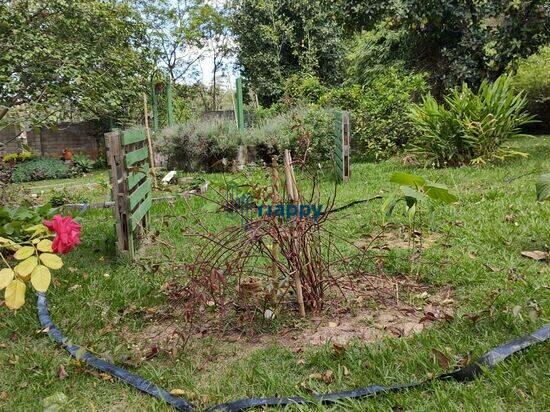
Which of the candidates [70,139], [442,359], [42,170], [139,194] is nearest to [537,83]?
[139,194]

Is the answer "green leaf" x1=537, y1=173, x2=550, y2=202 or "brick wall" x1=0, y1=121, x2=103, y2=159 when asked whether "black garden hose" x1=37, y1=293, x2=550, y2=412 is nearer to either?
"green leaf" x1=537, y1=173, x2=550, y2=202

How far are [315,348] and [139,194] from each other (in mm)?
2136

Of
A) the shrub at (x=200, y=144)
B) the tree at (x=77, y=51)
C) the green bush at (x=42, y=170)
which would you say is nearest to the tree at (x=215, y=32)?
the tree at (x=77, y=51)

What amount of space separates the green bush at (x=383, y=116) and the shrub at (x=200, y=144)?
232 centimetres

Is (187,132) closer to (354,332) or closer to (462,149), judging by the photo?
(462,149)

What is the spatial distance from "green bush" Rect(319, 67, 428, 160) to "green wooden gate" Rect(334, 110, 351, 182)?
5.57ft

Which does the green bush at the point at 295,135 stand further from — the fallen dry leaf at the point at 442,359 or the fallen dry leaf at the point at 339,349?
the fallen dry leaf at the point at 442,359

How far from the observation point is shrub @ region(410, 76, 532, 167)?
5.93 meters

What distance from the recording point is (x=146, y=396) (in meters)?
1.65

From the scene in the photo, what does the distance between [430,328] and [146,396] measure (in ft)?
3.73

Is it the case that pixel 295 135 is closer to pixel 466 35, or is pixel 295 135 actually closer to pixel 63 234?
pixel 466 35

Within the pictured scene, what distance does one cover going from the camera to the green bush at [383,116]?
8.14 metres

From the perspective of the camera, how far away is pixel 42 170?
11422 millimetres

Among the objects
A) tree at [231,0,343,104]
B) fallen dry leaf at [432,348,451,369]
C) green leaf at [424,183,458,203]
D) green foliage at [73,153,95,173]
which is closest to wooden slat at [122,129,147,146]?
green leaf at [424,183,458,203]
